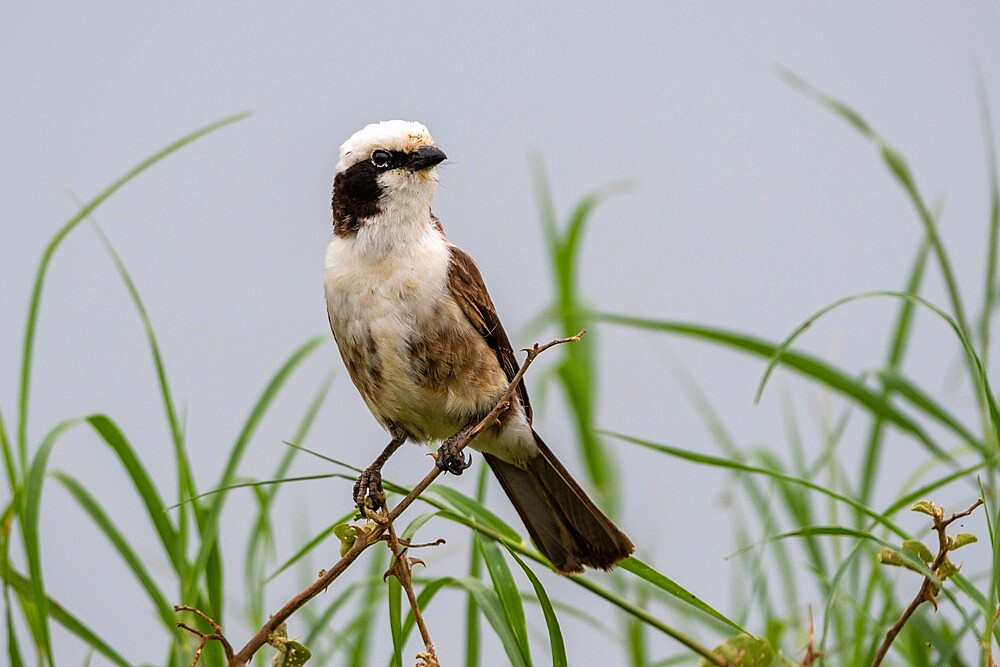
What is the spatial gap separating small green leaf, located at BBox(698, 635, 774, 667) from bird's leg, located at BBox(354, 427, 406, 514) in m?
0.74

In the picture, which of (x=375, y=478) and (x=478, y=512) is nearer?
(x=478, y=512)

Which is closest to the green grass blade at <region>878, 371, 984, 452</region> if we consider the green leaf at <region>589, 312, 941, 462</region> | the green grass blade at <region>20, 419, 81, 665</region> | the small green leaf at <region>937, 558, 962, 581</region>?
the green leaf at <region>589, 312, 941, 462</region>

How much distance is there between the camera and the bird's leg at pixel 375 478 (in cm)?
202

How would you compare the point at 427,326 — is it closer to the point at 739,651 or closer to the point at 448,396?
the point at 448,396

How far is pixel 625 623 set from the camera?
2.43m

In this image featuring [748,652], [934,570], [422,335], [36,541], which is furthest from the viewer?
[422,335]

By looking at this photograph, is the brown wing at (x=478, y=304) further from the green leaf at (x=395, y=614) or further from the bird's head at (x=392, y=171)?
the green leaf at (x=395, y=614)

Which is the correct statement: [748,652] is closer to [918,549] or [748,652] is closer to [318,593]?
[918,549]

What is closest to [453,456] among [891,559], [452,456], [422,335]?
[452,456]

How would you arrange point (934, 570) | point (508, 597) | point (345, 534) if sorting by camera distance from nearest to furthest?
point (934, 570), point (345, 534), point (508, 597)

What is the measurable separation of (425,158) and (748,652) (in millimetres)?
1273

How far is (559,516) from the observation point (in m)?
2.27

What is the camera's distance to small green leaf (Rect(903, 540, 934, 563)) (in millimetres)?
1387

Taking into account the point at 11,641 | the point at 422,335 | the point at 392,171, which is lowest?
the point at 11,641
